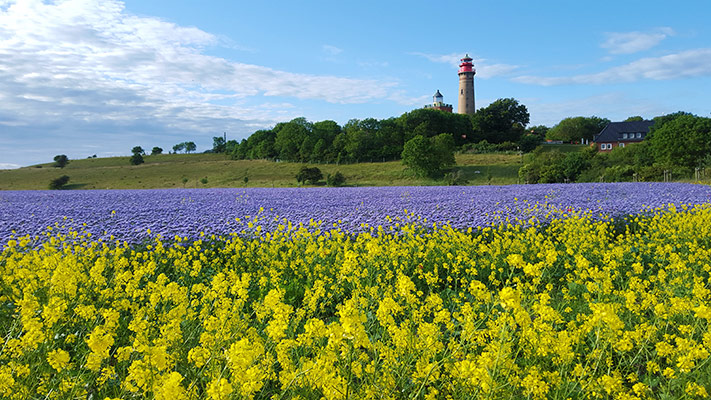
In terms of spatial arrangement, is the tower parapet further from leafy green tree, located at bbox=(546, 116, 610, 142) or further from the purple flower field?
the purple flower field

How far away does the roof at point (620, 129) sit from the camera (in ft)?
245

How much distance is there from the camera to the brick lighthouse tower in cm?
10169

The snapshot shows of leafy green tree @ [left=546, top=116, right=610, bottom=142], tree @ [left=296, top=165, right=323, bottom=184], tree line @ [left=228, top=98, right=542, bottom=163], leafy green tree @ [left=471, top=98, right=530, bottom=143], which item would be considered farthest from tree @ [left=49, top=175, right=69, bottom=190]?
leafy green tree @ [left=546, top=116, right=610, bottom=142]

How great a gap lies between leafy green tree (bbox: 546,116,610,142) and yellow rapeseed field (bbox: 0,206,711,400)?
329 ft

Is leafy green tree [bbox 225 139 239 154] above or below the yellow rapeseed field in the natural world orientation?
above

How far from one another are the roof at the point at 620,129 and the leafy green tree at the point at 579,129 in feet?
59.9

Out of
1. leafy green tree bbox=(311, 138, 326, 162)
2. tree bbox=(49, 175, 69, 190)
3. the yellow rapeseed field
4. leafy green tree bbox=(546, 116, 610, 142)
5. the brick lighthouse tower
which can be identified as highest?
the brick lighthouse tower

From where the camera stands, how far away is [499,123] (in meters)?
81.2

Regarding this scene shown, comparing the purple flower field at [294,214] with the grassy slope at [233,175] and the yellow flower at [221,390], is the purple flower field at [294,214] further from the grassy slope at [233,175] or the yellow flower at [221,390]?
the grassy slope at [233,175]

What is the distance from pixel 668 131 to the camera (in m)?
44.6

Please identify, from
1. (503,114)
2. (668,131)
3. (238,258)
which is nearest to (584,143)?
(503,114)

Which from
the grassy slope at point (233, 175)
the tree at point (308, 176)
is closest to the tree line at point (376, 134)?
the grassy slope at point (233, 175)

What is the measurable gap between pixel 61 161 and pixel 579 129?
104 meters

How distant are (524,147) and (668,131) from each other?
29642 millimetres
